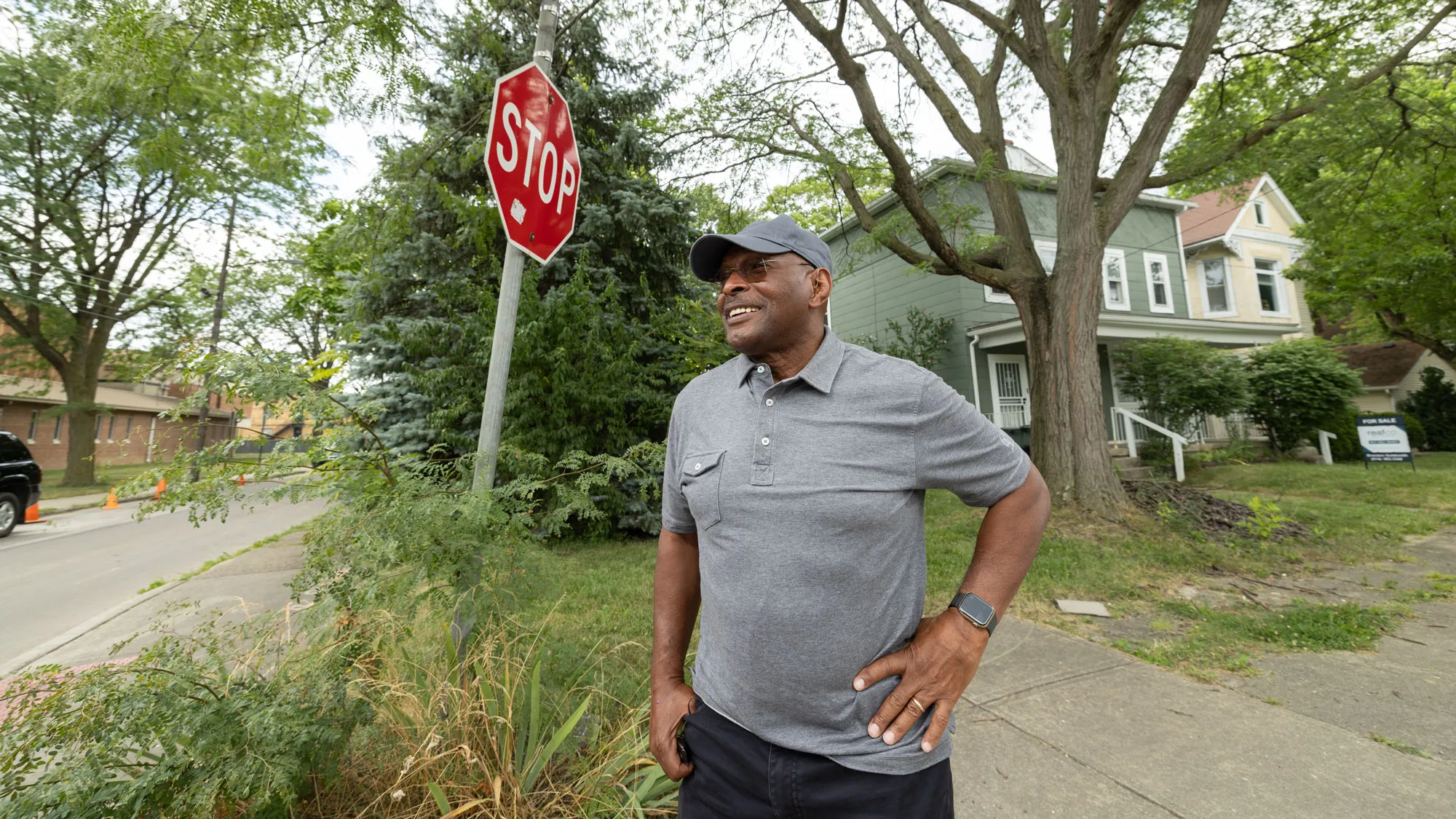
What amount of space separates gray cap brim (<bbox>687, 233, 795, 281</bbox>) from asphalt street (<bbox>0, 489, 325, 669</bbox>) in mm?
2484

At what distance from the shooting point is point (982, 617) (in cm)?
132

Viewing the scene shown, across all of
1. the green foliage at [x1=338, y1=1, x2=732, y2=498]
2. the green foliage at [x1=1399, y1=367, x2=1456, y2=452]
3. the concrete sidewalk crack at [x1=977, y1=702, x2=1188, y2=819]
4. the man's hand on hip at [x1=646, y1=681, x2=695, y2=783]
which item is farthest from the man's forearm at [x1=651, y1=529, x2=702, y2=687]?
the green foliage at [x1=1399, y1=367, x2=1456, y2=452]

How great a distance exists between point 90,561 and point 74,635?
464cm

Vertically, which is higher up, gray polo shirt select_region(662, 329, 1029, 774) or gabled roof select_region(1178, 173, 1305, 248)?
gabled roof select_region(1178, 173, 1305, 248)

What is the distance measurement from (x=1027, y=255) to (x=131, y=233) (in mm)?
25851

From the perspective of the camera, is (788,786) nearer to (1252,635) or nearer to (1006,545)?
(1006,545)

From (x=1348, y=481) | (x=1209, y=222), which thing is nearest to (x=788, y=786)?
(x=1348, y=481)

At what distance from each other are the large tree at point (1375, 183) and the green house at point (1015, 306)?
2.05 m

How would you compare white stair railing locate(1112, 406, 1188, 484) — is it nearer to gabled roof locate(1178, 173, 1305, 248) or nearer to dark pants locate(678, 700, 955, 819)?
gabled roof locate(1178, 173, 1305, 248)

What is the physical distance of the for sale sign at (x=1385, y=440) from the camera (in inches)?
420

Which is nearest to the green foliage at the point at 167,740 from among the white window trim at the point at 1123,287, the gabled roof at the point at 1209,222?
the white window trim at the point at 1123,287

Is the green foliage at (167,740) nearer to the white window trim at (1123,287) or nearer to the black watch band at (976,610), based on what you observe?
the black watch band at (976,610)

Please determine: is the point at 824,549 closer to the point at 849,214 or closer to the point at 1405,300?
the point at 849,214

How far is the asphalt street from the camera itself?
5336 mm
